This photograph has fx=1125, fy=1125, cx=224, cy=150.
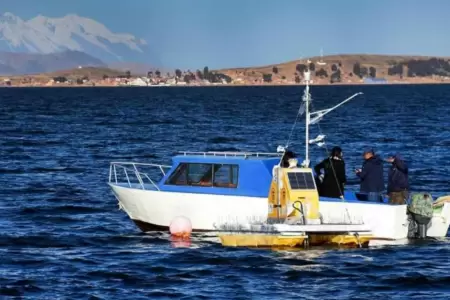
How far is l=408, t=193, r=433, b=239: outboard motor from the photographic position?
28828mm

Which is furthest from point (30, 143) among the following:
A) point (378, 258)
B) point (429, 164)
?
point (378, 258)

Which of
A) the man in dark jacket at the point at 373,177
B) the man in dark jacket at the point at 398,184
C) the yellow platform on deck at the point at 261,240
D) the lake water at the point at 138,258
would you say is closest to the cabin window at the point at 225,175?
the lake water at the point at 138,258

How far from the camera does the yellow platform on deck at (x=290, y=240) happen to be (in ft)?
90.2

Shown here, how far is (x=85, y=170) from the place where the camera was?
48.4 metres

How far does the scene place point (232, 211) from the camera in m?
28.8

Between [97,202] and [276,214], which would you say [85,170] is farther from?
[276,214]

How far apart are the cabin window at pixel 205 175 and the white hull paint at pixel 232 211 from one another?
689 millimetres

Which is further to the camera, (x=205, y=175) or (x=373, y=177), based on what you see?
(x=205, y=175)

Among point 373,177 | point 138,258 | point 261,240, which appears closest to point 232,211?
point 261,240

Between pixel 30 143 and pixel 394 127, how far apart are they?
98.4ft

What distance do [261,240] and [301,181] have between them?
72.4 inches

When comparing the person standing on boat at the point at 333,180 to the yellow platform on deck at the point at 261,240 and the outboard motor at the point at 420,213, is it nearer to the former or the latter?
the yellow platform on deck at the point at 261,240

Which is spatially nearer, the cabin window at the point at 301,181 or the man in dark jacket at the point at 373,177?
the cabin window at the point at 301,181

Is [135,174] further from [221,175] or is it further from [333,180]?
[333,180]
